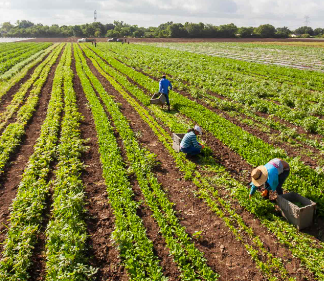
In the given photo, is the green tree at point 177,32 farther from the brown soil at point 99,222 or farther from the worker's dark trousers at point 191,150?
the worker's dark trousers at point 191,150

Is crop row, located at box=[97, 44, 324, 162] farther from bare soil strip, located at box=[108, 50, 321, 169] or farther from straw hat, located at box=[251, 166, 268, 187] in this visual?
straw hat, located at box=[251, 166, 268, 187]

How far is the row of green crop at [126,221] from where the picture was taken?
560 cm

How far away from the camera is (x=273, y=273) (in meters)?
5.48

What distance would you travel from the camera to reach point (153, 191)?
820 centimetres

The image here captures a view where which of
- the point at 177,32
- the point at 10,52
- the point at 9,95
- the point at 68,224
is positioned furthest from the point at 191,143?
the point at 177,32

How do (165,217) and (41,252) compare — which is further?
(165,217)

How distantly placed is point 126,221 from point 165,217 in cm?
107

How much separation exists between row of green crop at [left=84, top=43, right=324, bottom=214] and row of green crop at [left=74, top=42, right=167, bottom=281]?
4.64 metres

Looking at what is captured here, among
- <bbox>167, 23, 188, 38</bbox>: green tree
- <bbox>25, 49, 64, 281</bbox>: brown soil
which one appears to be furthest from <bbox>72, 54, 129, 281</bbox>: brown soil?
<bbox>167, 23, 188, 38</bbox>: green tree

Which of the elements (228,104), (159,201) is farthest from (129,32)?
(159,201)

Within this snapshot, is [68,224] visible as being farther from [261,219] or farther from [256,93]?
[256,93]

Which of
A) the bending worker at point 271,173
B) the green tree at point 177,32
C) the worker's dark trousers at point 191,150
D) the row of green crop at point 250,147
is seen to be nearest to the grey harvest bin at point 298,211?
the bending worker at point 271,173

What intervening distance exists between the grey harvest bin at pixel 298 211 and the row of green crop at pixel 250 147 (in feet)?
1.98

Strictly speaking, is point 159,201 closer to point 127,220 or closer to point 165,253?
point 127,220
